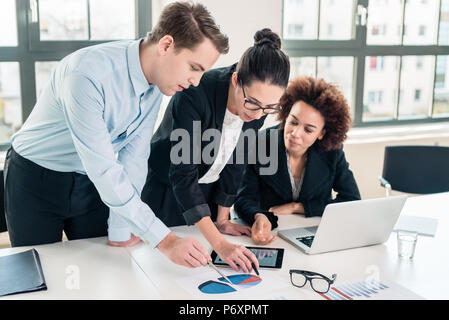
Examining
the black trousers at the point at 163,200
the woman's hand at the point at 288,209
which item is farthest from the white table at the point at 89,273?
the woman's hand at the point at 288,209

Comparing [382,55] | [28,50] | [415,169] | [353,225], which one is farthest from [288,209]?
[382,55]

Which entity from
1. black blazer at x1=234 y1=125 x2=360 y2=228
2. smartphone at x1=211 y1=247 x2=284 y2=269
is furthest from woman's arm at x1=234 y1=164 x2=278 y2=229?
smartphone at x1=211 y1=247 x2=284 y2=269

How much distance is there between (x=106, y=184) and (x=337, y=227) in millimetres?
748

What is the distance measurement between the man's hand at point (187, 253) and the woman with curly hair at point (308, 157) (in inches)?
28.8

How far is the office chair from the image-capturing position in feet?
10.1

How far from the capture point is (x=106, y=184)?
55.4 inches

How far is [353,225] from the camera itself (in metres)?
1.66

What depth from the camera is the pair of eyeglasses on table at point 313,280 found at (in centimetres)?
142

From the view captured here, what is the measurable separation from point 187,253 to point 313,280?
1.22ft

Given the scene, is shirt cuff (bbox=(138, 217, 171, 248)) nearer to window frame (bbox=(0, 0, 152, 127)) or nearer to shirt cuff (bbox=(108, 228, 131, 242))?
shirt cuff (bbox=(108, 228, 131, 242))

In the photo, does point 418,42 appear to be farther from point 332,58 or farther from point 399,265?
point 399,265

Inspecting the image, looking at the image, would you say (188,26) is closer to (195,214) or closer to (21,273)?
(195,214)

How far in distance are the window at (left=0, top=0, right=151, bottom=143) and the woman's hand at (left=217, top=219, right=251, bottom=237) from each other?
180 centimetres

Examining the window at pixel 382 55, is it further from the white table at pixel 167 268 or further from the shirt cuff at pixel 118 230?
the shirt cuff at pixel 118 230
